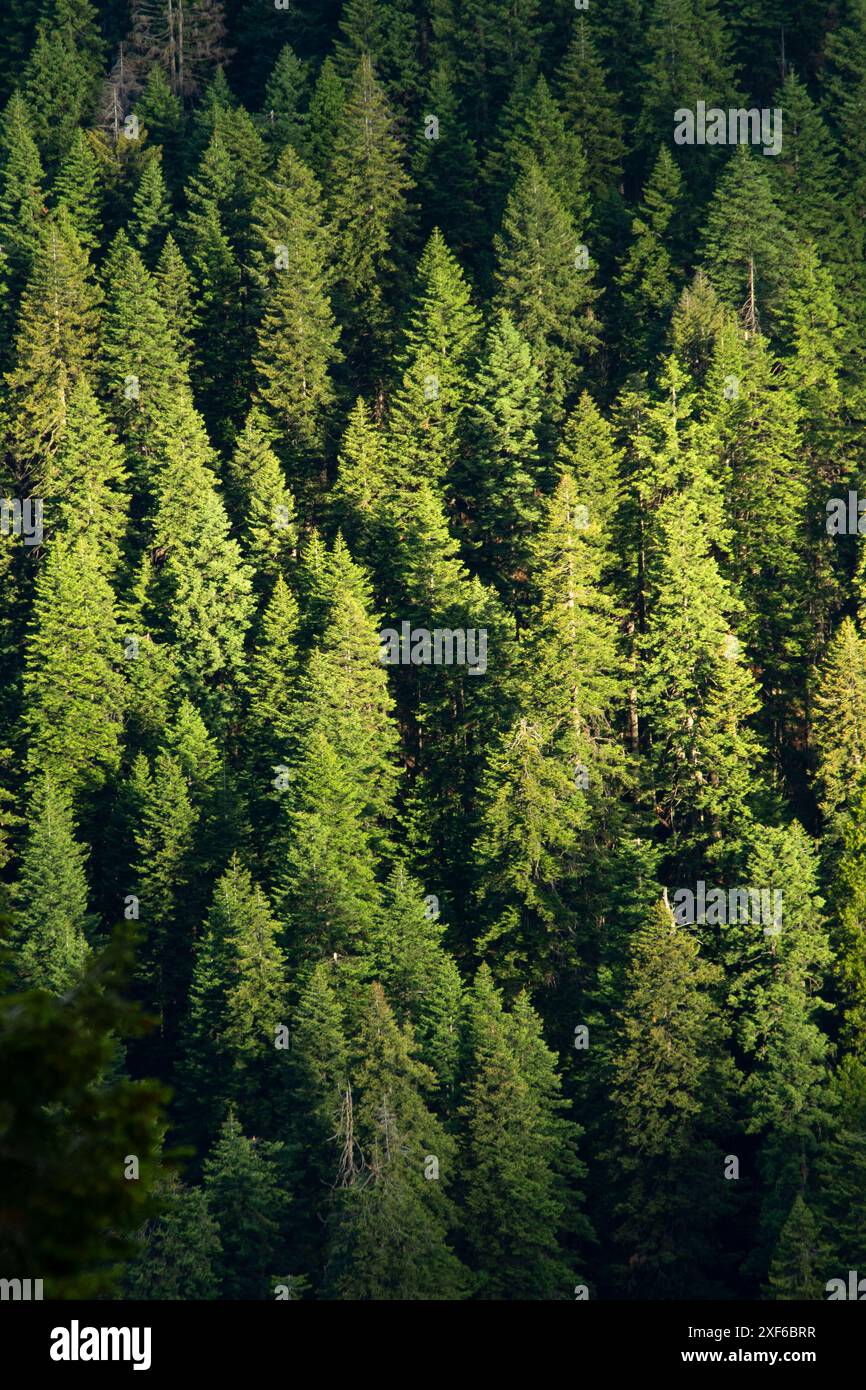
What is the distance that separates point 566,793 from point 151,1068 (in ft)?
46.1

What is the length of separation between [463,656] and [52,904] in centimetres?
1457

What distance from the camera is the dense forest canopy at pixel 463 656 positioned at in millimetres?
59750

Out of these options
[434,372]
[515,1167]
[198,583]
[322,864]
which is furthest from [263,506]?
[515,1167]

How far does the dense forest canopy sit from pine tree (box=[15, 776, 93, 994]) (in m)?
0.17

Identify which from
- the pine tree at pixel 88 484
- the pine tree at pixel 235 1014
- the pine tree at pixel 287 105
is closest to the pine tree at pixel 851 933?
the pine tree at pixel 235 1014

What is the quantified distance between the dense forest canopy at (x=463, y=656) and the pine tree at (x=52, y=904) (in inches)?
6.7

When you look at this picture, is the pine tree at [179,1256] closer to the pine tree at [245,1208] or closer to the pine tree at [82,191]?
the pine tree at [245,1208]

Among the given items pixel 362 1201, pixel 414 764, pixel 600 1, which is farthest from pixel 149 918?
pixel 600 1

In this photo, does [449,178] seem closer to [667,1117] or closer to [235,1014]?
[235,1014]

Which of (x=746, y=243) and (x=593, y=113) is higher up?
(x=593, y=113)

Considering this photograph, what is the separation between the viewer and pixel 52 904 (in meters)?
66.0

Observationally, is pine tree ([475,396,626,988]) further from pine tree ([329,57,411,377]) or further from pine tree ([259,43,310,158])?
pine tree ([259,43,310,158])

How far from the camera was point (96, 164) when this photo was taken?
347ft

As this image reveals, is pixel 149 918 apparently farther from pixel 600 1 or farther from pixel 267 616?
pixel 600 1
